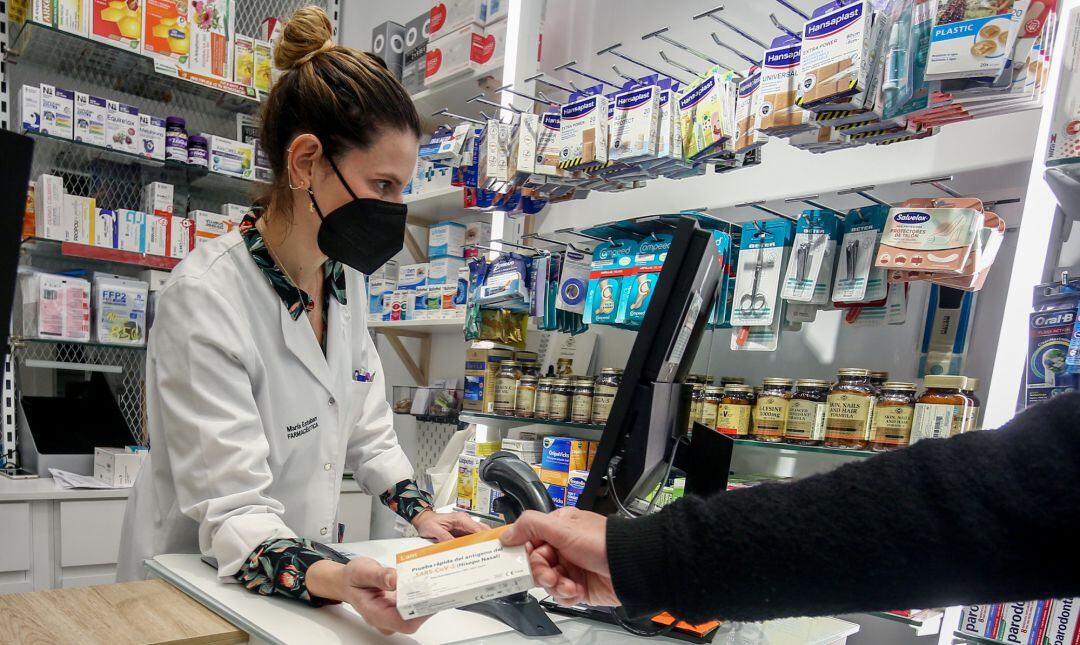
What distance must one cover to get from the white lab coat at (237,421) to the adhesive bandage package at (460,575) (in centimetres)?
41

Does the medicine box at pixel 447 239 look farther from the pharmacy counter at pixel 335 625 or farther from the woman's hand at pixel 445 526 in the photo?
the pharmacy counter at pixel 335 625

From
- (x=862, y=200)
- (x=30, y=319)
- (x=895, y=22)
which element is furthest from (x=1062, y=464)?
(x=30, y=319)

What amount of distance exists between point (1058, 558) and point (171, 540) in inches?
56.2

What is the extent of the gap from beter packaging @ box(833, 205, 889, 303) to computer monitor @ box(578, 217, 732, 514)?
748 mm

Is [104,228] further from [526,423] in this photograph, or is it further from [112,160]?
[526,423]

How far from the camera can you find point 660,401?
1.03m

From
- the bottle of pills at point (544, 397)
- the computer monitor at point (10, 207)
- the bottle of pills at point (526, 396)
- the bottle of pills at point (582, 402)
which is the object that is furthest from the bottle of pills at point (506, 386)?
the computer monitor at point (10, 207)

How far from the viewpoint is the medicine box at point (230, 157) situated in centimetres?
342

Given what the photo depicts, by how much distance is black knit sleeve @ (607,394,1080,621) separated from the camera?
0.69 m

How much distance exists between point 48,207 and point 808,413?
3058 mm

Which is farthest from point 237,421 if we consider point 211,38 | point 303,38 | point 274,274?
point 211,38

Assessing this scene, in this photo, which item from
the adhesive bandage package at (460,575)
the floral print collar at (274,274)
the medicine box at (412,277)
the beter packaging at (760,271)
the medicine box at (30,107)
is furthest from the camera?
the medicine box at (412,277)

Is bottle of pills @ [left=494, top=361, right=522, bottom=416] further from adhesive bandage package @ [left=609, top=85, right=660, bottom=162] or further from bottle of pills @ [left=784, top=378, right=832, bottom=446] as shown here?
bottle of pills @ [left=784, top=378, right=832, bottom=446]

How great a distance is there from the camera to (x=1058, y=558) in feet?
2.24
